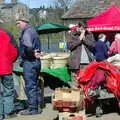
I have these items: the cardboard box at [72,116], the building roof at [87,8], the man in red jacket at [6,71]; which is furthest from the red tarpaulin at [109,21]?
the building roof at [87,8]

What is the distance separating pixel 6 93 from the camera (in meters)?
10.5

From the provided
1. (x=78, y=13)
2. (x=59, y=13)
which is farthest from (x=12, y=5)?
(x=78, y=13)

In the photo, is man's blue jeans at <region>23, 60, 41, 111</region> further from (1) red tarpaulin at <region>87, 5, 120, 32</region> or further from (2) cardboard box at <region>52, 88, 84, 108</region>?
(1) red tarpaulin at <region>87, 5, 120, 32</region>

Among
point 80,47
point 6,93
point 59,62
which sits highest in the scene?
point 80,47

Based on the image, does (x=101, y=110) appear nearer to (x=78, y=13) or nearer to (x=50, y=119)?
(x=50, y=119)

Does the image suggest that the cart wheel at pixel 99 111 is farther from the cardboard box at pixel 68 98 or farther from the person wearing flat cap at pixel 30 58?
the person wearing flat cap at pixel 30 58

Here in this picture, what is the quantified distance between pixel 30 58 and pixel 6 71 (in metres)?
0.59

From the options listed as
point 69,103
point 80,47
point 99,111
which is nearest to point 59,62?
point 80,47

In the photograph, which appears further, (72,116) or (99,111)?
(99,111)

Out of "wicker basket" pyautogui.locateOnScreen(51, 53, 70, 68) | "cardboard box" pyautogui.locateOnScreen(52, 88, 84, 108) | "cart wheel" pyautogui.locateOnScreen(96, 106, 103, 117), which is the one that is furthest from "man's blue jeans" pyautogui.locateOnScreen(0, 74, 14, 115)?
"wicker basket" pyautogui.locateOnScreen(51, 53, 70, 68)

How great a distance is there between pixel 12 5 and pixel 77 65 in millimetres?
101829

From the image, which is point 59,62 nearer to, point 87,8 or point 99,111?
point 99,111

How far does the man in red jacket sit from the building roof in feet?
134

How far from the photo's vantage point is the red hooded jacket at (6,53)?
10.4 metres
